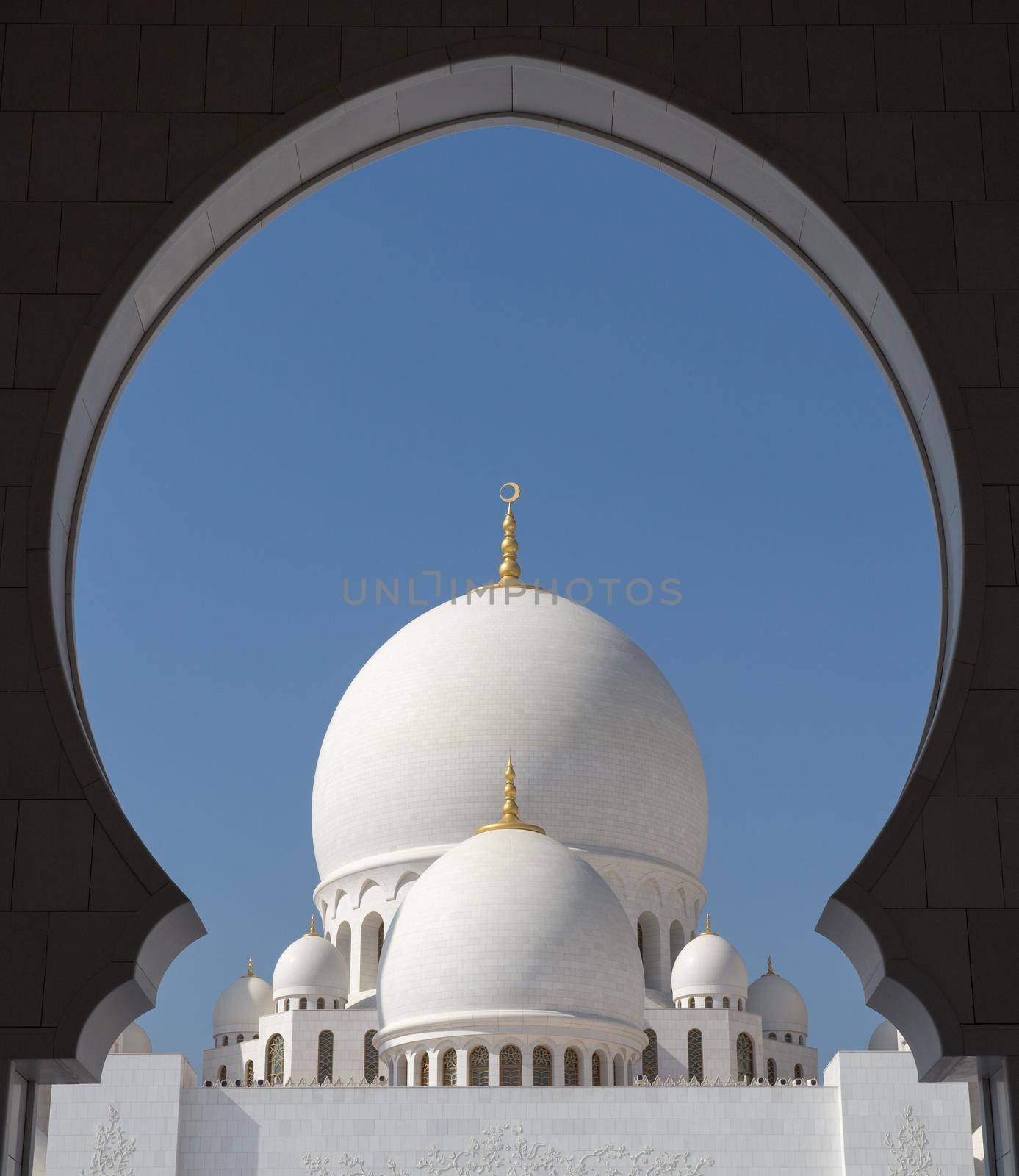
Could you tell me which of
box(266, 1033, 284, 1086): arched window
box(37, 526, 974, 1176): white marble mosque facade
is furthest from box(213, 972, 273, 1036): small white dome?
box(266, 1033, 284, 1086): arched window

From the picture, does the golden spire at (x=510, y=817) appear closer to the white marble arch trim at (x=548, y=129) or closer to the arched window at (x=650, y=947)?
the arched window at (x=650, y=947)

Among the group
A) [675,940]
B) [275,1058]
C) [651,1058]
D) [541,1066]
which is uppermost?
[675,940]

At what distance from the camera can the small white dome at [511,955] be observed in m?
21.3

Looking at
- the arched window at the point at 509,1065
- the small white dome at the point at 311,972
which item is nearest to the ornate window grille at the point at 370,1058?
the small white dome at the point at 311,972

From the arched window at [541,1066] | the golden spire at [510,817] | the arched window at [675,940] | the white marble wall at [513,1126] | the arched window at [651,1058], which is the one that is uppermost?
the golden spire at [510,817]

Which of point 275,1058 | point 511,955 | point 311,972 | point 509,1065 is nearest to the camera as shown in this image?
point 509,1065

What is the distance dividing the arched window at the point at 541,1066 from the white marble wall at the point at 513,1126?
40.9 inches

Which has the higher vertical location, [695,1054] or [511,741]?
[511,741]

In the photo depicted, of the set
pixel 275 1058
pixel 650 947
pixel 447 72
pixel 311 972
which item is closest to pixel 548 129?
pixel 447 72

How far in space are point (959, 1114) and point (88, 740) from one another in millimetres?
17181

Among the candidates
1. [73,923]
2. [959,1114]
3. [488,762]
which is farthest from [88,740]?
[488,762]

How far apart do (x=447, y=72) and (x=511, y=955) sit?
1711cm

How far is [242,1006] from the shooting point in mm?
28141

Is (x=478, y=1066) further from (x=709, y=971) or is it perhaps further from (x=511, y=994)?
(x=709, y=971)
